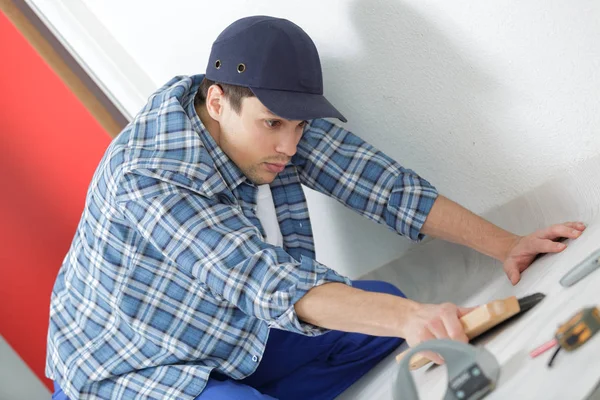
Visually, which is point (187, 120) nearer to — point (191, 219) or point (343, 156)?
point (191, 219)

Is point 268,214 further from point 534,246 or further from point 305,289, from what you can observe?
point 534,246

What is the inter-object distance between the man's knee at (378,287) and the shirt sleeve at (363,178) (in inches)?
5.9

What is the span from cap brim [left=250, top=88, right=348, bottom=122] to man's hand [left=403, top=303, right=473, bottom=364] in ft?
1.41

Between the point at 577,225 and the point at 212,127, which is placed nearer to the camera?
the point at 577,225

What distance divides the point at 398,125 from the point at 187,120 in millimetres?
462

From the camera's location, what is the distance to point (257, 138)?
4.73ft

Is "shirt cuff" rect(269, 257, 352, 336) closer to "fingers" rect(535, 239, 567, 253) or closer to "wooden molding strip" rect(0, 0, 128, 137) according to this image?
"fingers" rect(535, 239, 567, 253)

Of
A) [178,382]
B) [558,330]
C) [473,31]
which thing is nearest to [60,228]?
[178,382]

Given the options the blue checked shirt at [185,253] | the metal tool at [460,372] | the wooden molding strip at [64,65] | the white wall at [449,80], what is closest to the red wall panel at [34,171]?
the wooden molding strip at [64,65]

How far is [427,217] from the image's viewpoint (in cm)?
157

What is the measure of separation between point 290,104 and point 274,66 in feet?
0.24

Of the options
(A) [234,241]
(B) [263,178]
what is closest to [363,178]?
(B) [263,178]

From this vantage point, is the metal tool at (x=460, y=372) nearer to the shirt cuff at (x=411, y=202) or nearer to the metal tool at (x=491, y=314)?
the metal tool at (x=491, y=314)

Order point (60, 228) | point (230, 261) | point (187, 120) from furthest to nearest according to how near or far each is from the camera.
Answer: point (60, 228), point (187, 120), point (230, 261)
